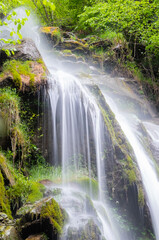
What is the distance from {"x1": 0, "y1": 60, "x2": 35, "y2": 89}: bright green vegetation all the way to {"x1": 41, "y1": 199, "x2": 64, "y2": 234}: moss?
3.48m

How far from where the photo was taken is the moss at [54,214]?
9.85ft

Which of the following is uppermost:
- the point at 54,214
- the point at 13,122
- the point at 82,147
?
the point at 13,122

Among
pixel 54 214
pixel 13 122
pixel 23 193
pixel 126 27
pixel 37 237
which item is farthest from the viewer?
pixel 126 27

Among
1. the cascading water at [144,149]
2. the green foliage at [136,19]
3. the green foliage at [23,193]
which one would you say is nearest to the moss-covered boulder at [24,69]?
the green foliage at [23,193]

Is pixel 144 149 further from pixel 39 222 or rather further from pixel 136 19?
pixel 136 19

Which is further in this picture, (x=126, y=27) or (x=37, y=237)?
(x=126, y=27)

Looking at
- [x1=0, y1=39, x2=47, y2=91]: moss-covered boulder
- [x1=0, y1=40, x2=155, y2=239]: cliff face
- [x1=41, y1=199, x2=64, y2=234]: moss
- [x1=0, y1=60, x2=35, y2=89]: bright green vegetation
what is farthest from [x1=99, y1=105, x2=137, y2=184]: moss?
[x1=41, y1=199, x2=64, y2=234]: moss

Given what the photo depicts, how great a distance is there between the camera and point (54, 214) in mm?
3131

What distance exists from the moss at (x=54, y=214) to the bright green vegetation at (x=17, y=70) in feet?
11.4

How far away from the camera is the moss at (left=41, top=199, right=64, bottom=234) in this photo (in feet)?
9.85

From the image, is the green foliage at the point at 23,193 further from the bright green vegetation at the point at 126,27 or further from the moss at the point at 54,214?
the bright green vegetation at the point at 126,27

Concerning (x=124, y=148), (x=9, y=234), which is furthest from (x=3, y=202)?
(x=124, y=148)

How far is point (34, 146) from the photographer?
5.73m

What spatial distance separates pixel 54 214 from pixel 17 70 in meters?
4.30
